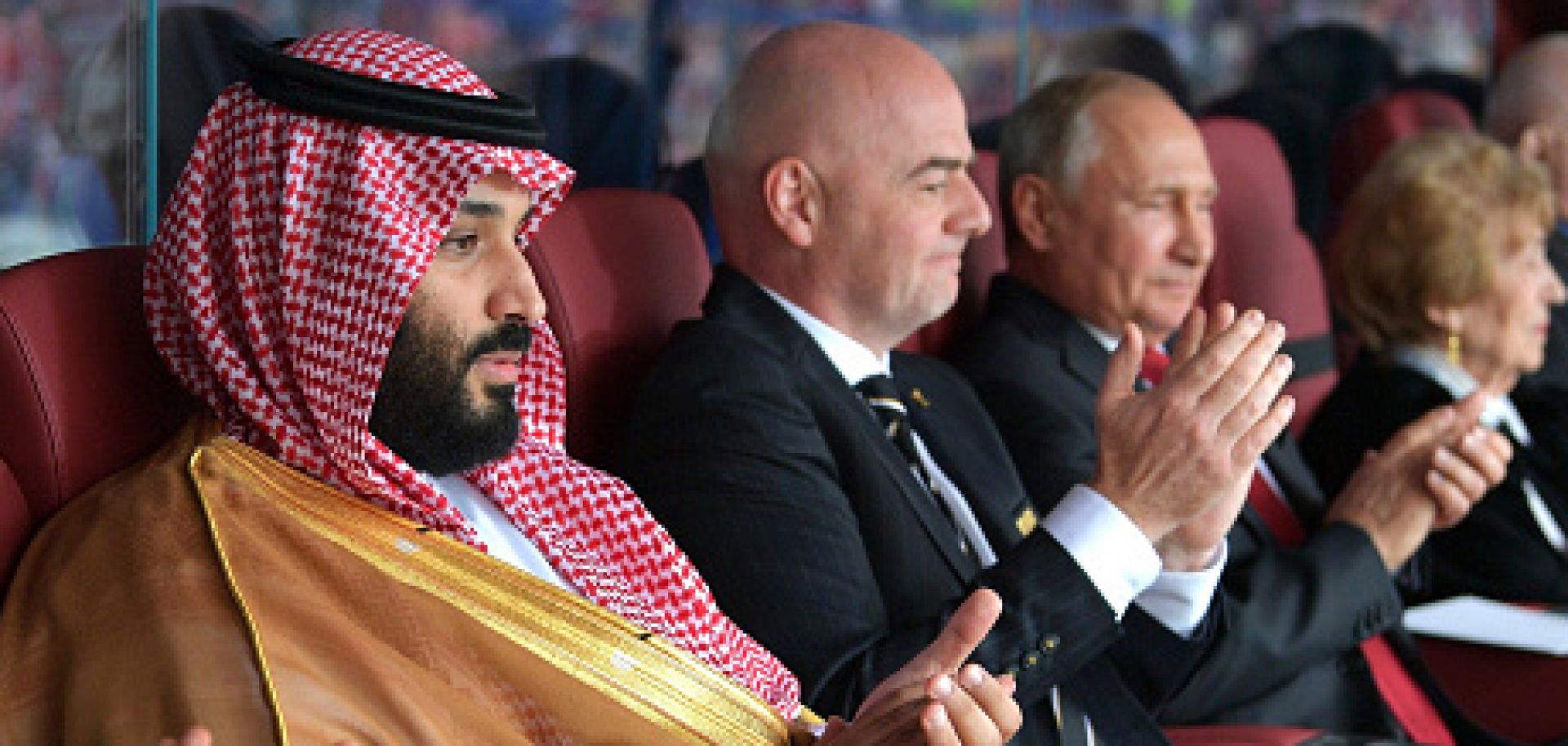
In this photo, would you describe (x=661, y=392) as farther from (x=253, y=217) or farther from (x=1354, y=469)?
(x=1354, y=469)

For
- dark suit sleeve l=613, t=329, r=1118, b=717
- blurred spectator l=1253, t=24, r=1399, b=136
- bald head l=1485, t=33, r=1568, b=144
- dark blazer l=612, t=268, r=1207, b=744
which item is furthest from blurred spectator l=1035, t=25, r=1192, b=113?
dark suit sleeve l=613, t=329, r=1118, b=717

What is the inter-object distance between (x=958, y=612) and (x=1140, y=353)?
0.54m

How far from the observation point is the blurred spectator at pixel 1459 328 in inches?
143

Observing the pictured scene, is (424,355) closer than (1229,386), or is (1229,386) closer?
(424,355)

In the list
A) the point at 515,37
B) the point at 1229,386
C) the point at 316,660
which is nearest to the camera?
the point at 316,660

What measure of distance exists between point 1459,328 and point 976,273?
871mm

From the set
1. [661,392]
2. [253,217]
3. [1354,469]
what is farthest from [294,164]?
[1354,469]

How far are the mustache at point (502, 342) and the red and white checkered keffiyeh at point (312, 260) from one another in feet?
0.36

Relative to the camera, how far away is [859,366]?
2.78 metres

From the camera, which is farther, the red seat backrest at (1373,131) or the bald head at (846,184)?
the red seat backrest at (1373,131)

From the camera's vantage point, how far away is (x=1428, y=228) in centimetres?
382

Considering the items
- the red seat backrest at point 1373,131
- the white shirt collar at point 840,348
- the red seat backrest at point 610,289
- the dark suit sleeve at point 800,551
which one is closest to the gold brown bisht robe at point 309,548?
the dark suit sleeve at point 800,551

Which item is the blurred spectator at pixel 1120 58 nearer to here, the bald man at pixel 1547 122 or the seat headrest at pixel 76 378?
the bald man at pixel 1547 122

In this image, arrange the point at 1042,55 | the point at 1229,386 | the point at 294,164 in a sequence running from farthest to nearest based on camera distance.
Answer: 1. the point at 1042,55
2. the point at 1229,386
3. the point at 294,164
